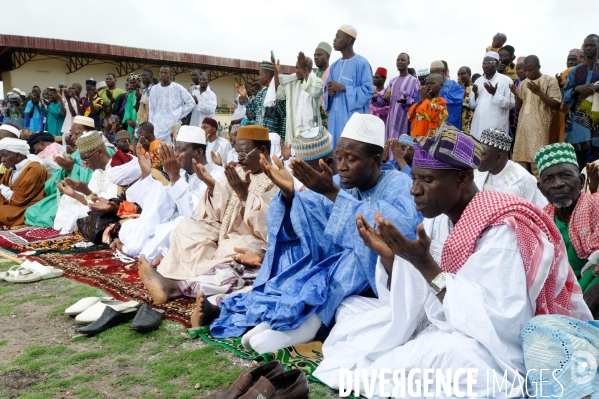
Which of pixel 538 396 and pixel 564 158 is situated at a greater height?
pixel 564 158

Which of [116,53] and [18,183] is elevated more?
[116,53]

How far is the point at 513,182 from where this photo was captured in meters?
4.77

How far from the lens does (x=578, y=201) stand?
3734 mm

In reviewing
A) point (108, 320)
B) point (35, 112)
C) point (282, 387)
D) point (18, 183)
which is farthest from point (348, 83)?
point (35, 112)

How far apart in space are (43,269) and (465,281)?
4.62 m

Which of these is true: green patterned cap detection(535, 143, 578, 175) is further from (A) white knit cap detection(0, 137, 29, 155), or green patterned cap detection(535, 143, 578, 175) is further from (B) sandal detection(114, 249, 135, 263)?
(A) white knit cap detection(0, 137, 29, 155)

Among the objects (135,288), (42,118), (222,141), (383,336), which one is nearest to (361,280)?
(383,336)

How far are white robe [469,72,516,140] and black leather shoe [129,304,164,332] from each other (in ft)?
20.3

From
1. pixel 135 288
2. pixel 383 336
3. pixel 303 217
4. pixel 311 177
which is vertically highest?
pixel 311 177

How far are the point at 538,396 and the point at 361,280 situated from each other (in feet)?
4.67

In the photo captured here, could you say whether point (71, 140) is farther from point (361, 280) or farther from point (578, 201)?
point (578, 201)

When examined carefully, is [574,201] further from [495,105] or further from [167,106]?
[167,106]

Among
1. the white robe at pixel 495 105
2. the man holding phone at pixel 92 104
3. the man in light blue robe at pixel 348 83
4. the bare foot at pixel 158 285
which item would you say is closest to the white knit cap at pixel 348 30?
the man in light blue robe at pixel 348 83

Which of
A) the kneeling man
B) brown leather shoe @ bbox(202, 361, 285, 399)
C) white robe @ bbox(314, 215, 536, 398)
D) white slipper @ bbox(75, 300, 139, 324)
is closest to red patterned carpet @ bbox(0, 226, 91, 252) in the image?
the kneeling man
